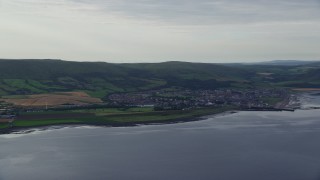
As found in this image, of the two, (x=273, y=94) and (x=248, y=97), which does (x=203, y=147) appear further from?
(x=273, y=94)

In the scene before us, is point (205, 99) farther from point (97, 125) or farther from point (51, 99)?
point (97, 125)

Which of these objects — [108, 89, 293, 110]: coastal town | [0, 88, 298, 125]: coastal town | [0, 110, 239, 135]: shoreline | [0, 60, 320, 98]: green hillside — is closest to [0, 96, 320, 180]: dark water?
[0, 110, 239, 135]: shoreline

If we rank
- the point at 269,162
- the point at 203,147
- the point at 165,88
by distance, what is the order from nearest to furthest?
the point at 269,162 → the point at 203,147 → the point at 165,88

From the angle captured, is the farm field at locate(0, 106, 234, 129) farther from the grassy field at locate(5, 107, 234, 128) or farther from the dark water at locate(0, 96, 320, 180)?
the dark water at locate(0, 96, 320, 180)

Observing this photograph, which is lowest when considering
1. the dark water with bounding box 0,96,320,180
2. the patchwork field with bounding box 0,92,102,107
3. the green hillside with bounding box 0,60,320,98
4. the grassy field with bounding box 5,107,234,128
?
the dark water with bounding box 0,96,320,180

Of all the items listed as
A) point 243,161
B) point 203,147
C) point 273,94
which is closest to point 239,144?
point 203,147

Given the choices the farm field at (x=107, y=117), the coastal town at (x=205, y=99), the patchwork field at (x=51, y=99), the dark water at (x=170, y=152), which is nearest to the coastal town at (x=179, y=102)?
the coastal town at (x=205, y=99)
